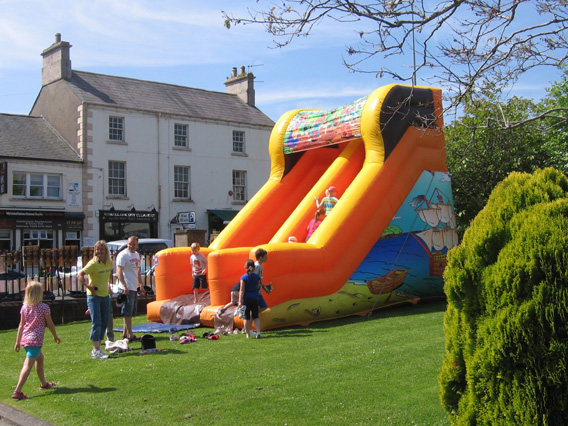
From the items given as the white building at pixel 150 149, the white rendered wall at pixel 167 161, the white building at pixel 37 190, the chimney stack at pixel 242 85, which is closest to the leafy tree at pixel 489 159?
the white building at pixel 150 149

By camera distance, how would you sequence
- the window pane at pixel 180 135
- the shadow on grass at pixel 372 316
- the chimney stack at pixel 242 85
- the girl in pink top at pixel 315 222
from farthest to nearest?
the chimney stack at pixel 242 85, the window pane at pixel 180 135, the girl in pink top at pixel 315 222, the shadow on grass at pixel 372 316

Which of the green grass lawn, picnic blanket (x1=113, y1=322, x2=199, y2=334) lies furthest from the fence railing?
the green grass lawn

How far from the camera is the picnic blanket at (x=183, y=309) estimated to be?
12414mm

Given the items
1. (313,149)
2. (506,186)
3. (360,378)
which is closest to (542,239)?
(506,186)

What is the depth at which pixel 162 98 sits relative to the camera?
111 ft

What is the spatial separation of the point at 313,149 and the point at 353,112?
203cm

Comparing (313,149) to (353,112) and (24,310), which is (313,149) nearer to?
(353,112)

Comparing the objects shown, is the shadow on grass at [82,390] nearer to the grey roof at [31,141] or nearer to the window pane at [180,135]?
the grey roof at [31,141]

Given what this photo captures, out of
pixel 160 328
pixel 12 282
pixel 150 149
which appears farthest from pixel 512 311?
pixel 150 149

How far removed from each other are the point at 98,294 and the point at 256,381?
327 centimetres

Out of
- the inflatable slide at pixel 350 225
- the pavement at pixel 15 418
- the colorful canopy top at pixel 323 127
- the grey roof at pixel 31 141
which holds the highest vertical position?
the grey roof at pixel 31 141

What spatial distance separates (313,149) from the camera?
15438mm

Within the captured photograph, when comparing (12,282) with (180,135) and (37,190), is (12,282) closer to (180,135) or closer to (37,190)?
(37,190)

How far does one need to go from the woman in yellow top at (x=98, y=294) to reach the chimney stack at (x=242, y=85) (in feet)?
95.2
